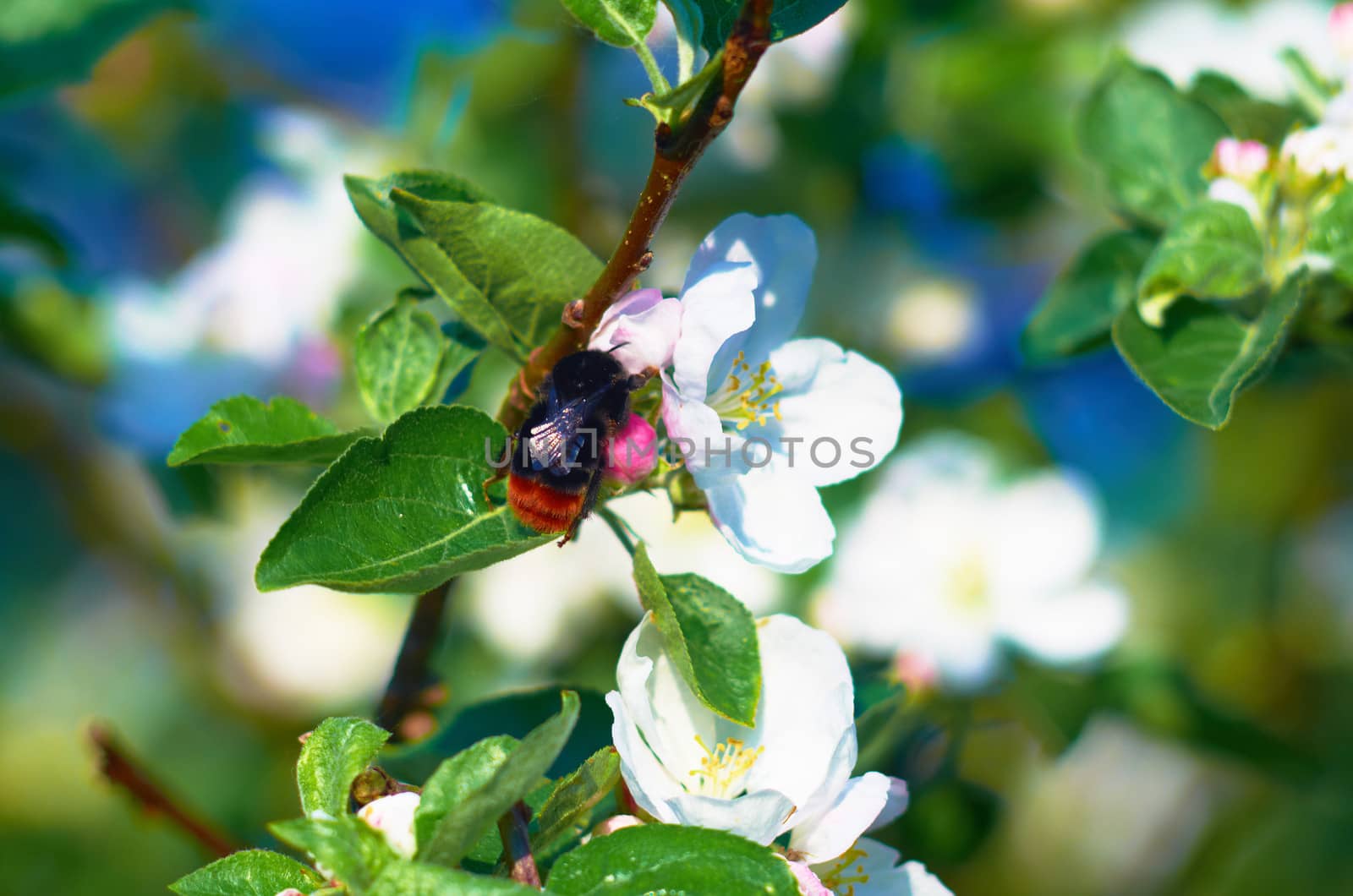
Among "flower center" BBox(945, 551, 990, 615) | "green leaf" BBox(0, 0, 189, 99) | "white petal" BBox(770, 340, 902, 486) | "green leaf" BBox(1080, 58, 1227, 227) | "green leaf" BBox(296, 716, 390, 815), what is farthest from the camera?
"flower center" BBox(945, 551, 990, 615)

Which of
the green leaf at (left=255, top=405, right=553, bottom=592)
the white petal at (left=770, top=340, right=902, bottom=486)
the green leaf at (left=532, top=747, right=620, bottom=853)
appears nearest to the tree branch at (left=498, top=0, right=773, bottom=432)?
the green leaf at (left=255, top=405, right=553, bottom=592)

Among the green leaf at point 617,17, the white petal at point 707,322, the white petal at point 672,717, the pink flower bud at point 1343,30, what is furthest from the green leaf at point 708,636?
the pink flower bud at point 1343,30

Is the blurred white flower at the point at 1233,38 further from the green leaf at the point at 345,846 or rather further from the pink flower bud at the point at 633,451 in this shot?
the green leaf at the point at 345,846

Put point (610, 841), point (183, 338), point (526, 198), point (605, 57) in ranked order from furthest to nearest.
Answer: point (605, 57) → point (526, 198) → point (183, 338) → point (610, 841)

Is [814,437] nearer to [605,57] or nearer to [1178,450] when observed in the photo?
[605,57]

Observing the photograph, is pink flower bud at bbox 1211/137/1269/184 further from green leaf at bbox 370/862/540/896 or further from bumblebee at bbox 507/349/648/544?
green leaf at bbox 370/862/540/896

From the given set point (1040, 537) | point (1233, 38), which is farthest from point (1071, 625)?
point (1233, 38)

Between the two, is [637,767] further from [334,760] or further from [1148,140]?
[1148,140]

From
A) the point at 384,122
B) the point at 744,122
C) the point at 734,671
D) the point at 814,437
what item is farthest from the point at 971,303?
the point at 734,671
